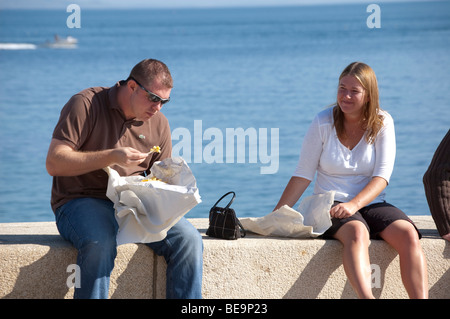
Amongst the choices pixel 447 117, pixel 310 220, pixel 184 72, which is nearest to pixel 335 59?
pixel 184 72

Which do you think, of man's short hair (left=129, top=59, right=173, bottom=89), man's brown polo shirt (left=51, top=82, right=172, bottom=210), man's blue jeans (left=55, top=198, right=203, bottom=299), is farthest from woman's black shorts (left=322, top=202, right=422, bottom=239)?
man's short hair (left=129, top=59, right=173, bottom=89)

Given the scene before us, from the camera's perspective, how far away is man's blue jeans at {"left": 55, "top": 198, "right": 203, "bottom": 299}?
10.9ft

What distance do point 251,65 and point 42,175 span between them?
2337 cm

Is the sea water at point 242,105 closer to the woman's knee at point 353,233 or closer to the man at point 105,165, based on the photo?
the woman's knee at point 353,233

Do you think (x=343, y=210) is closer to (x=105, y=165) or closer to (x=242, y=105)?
(x=105, y=165)

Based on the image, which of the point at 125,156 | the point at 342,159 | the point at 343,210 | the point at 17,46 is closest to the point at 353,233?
the point at 343,210

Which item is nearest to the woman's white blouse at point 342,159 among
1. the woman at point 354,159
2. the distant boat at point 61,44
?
the woman at point 354,159

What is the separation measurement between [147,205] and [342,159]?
1.22 m

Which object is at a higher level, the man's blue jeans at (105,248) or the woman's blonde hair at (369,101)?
the woman's blonde hair at (369,101)

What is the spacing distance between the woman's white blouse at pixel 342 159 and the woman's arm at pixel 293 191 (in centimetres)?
3

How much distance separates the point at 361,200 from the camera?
3.94 metres

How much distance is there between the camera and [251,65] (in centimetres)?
3491

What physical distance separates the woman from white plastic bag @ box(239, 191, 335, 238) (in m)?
0.06

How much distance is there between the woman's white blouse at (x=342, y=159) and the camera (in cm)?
409
